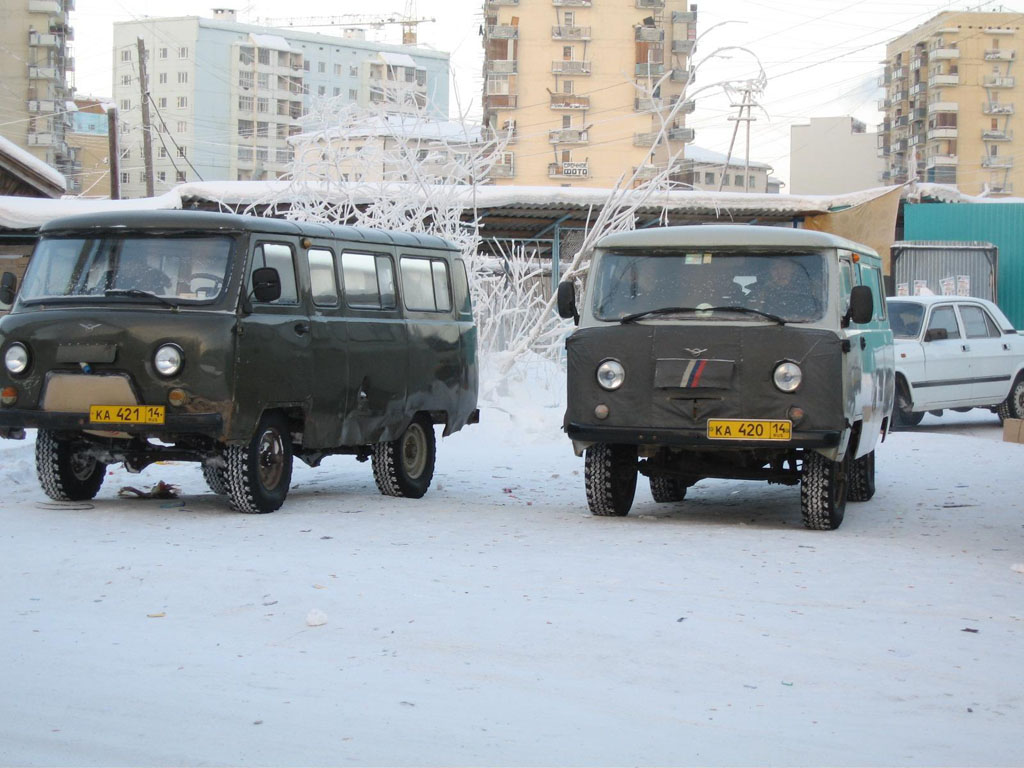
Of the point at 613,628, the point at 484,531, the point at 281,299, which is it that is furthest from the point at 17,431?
the point at 613,628

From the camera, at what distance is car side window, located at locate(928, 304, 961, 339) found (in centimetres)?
1927

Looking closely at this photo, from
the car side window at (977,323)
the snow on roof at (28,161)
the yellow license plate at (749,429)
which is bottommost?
the yellow license plate at (749,429)

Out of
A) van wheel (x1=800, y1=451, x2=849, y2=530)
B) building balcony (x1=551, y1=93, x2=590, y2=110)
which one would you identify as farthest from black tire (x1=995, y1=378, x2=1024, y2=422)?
building balcony (x1=551, y1=93, x2=590, y2=110)

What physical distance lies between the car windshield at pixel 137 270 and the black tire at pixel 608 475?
287cm

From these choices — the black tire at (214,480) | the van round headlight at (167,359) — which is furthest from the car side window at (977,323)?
the van round headlight at (167,359)

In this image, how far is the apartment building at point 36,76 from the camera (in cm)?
10181

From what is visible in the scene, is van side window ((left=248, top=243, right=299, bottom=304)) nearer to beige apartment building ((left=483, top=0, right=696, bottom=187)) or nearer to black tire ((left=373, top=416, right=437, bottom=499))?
black tire ((left=373, top=416, right=437, bottom=499))

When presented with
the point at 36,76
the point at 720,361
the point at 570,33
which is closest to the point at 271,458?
the point at 720,361

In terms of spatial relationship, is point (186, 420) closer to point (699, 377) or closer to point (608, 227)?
point (699, 377)

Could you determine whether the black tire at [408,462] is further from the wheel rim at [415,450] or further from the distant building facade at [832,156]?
the distant building facade at [832,156]

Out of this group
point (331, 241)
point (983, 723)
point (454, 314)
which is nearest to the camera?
point (983, 723)

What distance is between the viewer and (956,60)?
12562 cm

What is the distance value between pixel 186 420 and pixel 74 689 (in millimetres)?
4549

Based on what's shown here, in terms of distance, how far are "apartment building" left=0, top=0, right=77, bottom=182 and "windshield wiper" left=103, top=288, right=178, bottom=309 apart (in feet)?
314
